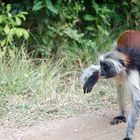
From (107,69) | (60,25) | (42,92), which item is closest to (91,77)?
(107,69)

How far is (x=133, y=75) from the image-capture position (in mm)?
6059

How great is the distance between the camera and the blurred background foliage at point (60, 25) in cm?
822

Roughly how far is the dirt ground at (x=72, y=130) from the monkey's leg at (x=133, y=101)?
0.87 feet

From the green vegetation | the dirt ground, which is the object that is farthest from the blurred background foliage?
the dirt ground

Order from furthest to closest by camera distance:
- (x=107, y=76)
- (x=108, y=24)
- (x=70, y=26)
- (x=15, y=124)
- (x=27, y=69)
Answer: (x=108, y=24) → (x=70, y=26) → (x=27, y=69) → (x=15, y=124) → (x=107, y=76)

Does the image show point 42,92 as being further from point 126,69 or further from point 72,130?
point 126,69

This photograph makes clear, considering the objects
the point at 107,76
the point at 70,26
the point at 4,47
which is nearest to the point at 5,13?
the point at 4,47

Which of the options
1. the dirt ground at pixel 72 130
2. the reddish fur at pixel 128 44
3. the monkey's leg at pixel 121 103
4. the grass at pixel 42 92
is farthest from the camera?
the grass at pixel 42 92

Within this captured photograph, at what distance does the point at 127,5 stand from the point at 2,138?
4239 millimetres

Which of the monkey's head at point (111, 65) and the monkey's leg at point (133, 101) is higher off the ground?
the monkey's head at point (111, 65)

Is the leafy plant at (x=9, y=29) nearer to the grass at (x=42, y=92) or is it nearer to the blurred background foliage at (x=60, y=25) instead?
the blurred background foliage at (x=60, y=25)

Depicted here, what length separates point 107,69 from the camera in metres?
6.01

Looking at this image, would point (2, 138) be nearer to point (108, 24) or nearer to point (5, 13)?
point (5, 13)

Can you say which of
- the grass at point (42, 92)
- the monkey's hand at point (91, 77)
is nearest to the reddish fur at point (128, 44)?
the monkey's hand at point (91, 77)
